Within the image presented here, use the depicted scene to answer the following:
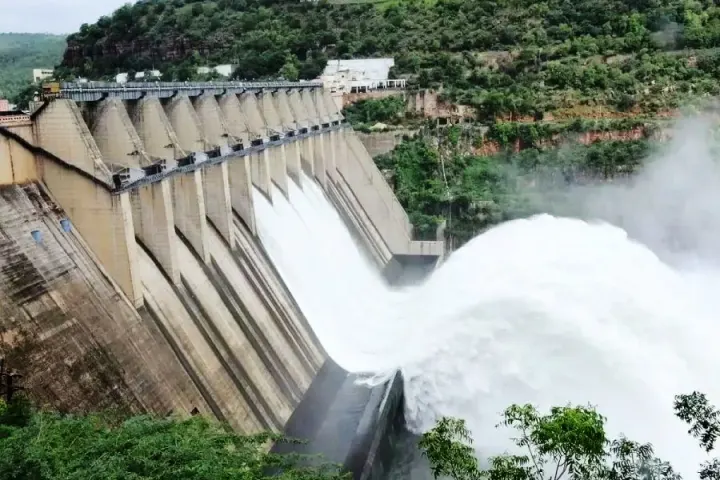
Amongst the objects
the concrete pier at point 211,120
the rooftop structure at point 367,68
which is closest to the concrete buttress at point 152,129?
the concrete pier at point 211,120

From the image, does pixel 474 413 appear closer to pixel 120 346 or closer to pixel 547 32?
pixel 120 346

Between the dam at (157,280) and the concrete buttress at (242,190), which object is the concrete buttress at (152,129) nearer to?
the dam at (157,280)

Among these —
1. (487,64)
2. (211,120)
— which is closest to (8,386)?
(211,120)

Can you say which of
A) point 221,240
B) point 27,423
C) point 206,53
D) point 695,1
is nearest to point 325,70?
point 206,53

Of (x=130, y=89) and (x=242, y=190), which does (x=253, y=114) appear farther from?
(x=130, y=89)

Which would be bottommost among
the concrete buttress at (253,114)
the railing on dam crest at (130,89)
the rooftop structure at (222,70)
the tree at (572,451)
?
the tree at (572,451)

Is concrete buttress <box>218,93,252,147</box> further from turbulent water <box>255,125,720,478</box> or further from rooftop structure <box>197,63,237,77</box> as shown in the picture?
rooftop structure <box>197,63,237,77</box>

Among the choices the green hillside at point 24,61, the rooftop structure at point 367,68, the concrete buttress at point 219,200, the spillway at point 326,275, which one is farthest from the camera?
the green hillside at point 24,61
